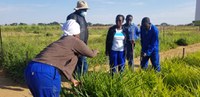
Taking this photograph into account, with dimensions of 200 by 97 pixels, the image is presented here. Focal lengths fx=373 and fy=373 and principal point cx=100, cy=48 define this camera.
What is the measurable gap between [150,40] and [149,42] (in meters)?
0.05

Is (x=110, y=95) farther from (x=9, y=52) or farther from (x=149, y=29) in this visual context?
(x=9, y=52)

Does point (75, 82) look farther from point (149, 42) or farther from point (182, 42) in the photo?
point (182, 42)

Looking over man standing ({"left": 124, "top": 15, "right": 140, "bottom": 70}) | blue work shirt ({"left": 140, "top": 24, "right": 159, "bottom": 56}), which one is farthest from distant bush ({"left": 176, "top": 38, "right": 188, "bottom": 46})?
blue work shirt ({"left": 140, "top": 24, "right": 159, "bottom": 56})

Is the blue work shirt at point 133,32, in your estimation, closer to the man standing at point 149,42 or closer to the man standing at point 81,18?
the man standing at point 149,42

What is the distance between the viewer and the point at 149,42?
27.1 feet

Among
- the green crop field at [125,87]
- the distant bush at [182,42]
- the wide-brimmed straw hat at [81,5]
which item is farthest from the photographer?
the distant bush at [182,42]

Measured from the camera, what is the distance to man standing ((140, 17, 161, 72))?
8047 mm

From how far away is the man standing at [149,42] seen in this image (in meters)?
8.05

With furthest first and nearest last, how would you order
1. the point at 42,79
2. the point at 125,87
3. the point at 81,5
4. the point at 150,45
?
the point at 150,45, the point at 81,5, the point at 125,87, the point at 42,79

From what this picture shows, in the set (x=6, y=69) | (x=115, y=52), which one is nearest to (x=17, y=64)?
(x=6, y=69)

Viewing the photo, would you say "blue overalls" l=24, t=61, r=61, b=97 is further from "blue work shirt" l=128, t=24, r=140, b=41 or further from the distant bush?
the distant bush

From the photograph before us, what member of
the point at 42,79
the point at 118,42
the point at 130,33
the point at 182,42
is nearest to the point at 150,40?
the point at 130,33

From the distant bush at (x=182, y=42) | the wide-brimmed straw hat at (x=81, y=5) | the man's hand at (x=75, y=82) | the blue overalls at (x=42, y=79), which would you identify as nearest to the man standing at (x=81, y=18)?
Answer: the wide-brimmed straw hat at (x=81, y=5)

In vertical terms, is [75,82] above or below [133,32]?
below
